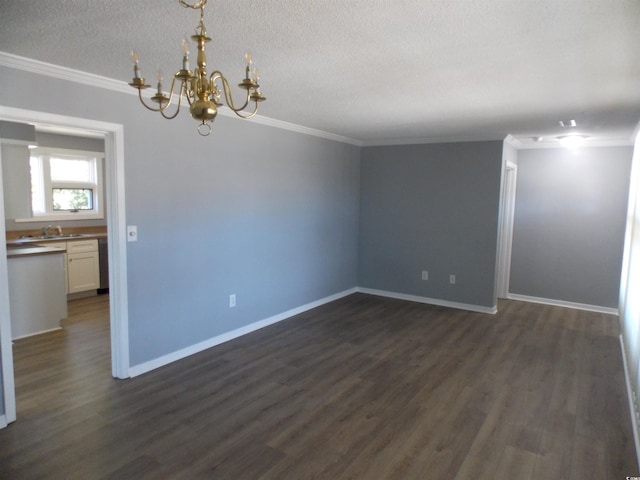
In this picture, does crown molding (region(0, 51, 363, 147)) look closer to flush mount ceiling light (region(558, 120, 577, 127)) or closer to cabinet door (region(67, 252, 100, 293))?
cabinet door (region(67, 252, 100, 293))

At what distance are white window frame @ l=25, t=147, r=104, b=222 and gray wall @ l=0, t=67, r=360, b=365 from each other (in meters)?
3.34

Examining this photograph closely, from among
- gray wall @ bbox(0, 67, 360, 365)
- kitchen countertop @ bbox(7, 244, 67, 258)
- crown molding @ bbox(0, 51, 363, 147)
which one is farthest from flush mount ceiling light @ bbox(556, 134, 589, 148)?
kitchen countertop @ bbox(7, 244, 67, 258)

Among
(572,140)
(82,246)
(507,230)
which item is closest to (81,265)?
(82,246)

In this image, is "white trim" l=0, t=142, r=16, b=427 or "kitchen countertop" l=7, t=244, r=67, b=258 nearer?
"white trim" l=0, t=142, r=16, b=427

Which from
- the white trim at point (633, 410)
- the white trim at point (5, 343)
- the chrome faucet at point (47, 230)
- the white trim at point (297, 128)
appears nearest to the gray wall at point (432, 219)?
the white trim at point (297, 128)

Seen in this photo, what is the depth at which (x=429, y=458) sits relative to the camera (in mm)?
2381

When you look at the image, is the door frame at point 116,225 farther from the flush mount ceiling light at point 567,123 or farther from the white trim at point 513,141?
the white trim at point 513,141

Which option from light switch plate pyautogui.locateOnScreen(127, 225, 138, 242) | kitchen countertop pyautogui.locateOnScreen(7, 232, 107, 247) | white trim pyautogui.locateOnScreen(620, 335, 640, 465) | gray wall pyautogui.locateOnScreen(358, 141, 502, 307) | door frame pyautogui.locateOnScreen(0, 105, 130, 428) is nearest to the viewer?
white trim pyautogui.locateOnScreen(620, 335, 640, 465)

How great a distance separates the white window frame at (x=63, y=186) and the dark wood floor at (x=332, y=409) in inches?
88.7

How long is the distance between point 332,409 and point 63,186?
5518 mm

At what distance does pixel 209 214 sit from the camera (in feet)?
12.7

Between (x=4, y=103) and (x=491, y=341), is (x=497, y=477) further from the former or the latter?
(x=4, y=103)

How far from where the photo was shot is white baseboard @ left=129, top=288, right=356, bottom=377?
11.2ft

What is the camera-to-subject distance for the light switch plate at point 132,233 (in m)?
3.20
